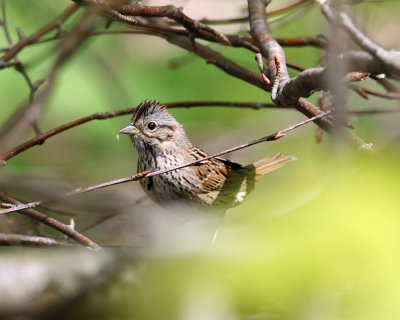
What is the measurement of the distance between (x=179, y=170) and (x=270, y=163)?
53 cm

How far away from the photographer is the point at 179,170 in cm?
308

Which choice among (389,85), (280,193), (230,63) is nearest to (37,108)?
(280,193)

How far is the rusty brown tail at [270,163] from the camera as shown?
128 inches

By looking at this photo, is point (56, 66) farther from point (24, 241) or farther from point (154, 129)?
point (154, 129)

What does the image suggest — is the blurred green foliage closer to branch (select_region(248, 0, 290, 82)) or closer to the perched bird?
branch (select_region(248, 0, 290, 82))

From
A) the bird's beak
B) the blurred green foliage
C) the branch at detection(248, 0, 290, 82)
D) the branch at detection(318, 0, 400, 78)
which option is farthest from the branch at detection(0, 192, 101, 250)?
the blurred green foliage

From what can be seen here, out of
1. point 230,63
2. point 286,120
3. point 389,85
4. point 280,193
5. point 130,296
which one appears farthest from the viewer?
point 286,120

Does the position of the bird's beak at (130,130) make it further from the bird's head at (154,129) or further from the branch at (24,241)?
the branch at (24,241)

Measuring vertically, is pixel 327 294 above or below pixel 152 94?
above

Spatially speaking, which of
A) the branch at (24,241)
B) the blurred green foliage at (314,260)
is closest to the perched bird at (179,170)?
the branch at (24,241)

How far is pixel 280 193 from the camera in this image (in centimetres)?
78

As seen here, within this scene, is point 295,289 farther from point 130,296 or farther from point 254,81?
point 254,81

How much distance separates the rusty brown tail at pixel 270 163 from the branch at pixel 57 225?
1457 mm

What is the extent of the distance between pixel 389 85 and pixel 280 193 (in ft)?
6.57
